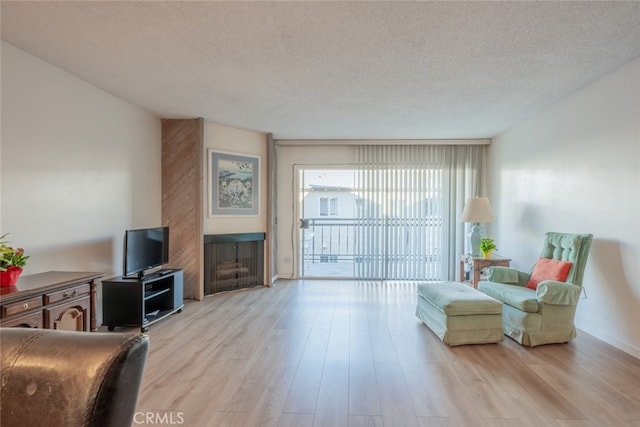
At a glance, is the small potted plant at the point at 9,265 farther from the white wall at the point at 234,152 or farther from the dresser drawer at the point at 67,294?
the white wall at the point at 234,152

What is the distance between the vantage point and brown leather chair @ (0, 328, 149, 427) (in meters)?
0.70

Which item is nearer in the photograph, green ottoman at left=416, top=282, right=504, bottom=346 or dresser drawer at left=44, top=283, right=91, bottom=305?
dresser drawer at left=44, top=283, right=91, bottom=305

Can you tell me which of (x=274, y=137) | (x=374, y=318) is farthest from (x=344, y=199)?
(x=374, y=318)

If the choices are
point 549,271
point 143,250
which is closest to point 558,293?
point 549,271

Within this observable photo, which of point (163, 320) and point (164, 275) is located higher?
point (164, 275)

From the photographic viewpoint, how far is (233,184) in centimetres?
529

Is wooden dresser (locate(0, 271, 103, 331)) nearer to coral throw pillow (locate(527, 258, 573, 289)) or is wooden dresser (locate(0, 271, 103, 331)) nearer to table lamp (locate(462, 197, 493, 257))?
coral throw pillow (locate(527, 258, 573, 289))

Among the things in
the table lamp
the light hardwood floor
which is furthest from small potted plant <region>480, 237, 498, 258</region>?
the light hardwood floor

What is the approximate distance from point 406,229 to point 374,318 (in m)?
2.44

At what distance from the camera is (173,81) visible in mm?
3357

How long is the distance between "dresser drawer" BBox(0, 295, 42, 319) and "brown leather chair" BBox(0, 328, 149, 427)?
1736 millimetres

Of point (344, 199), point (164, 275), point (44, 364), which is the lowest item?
point (164, 275)

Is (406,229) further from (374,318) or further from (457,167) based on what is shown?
(374,318)

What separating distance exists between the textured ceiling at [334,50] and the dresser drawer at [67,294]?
1.83 m
